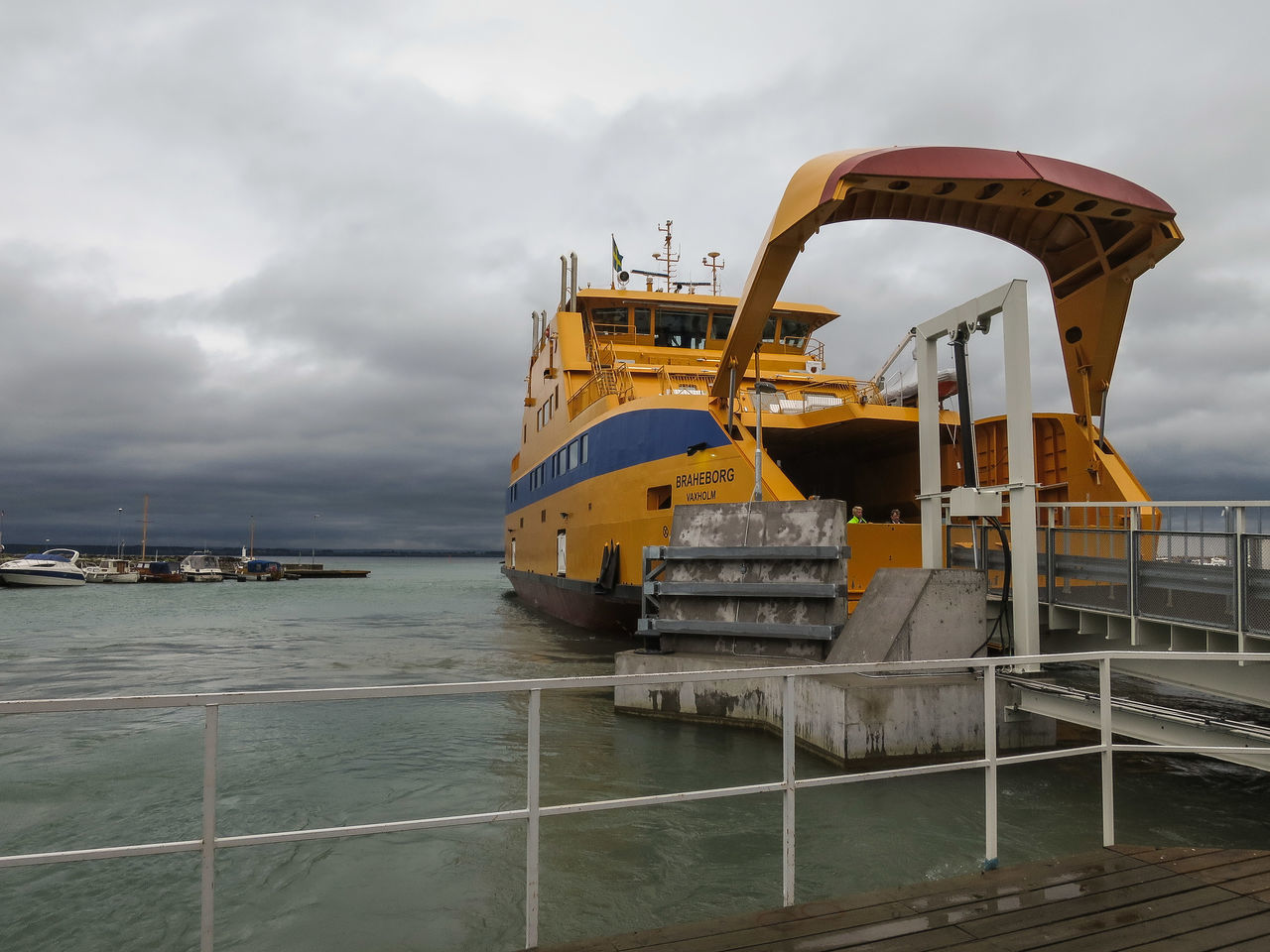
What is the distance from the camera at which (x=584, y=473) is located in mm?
17922

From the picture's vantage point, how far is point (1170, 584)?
22.1ft

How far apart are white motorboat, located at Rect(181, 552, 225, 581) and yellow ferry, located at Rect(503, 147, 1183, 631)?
2175 inches

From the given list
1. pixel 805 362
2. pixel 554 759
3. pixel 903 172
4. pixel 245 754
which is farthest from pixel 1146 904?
pixel 805 362

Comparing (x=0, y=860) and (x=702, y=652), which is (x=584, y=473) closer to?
(x=702, y=652)

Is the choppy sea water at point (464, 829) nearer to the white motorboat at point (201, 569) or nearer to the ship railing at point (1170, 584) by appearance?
the ship railing at point (1170, 584)

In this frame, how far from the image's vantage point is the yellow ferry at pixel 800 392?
942 cm

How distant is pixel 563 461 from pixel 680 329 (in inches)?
170

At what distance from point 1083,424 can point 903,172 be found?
14.4ft

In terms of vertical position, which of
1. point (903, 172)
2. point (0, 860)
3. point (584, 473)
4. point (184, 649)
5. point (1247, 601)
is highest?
point (903, 172)

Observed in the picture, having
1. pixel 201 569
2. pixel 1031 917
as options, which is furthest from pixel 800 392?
pixel 201 569

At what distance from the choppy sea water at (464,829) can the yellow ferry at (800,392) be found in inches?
139

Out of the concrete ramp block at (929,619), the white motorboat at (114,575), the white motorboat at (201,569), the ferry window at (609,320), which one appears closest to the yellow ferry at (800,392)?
the ferry window at (609,320)

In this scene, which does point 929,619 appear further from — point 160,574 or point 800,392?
point 160,574

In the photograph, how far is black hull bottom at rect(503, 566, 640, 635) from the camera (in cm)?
1562
